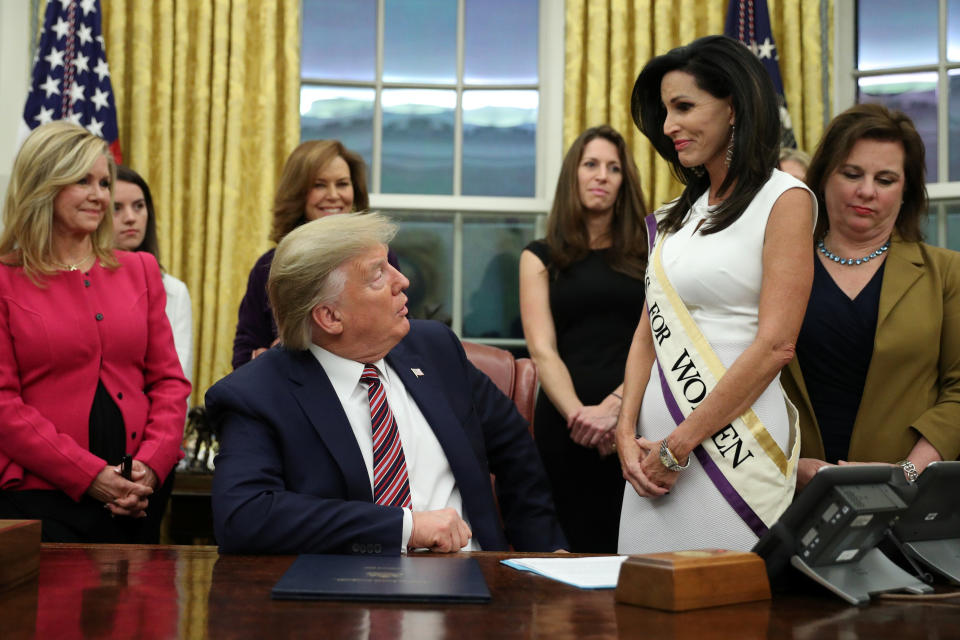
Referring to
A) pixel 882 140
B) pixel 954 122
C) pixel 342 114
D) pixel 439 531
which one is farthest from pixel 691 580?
pixel 954 122

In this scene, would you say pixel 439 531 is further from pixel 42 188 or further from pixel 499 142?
pixel 499 142

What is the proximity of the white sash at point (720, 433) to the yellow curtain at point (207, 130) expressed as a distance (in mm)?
2676

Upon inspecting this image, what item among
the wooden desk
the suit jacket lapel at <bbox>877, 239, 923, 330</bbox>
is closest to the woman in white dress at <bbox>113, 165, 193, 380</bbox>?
the wooden desk

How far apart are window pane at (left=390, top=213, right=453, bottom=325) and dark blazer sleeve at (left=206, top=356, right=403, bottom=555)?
2.77 metres

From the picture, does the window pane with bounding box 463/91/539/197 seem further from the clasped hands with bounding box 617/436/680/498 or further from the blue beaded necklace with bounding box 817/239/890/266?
the clasped hands with bounding box 617/436/680/498

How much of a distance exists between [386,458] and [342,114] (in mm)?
3274

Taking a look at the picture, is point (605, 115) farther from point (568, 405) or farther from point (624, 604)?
point (624, 604)

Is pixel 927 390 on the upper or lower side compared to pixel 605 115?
lower

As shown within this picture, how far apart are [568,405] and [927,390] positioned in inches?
40.0

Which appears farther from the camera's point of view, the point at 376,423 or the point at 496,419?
the point at 496,419

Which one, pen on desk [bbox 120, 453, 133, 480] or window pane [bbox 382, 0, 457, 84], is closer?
pen on desk [bbox 120, 453, 133, 480]

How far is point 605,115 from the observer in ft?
15.2

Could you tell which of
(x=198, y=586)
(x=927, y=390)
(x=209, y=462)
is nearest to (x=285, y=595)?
(x=198, y=586)

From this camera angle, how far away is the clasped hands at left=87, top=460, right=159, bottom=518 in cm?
261
